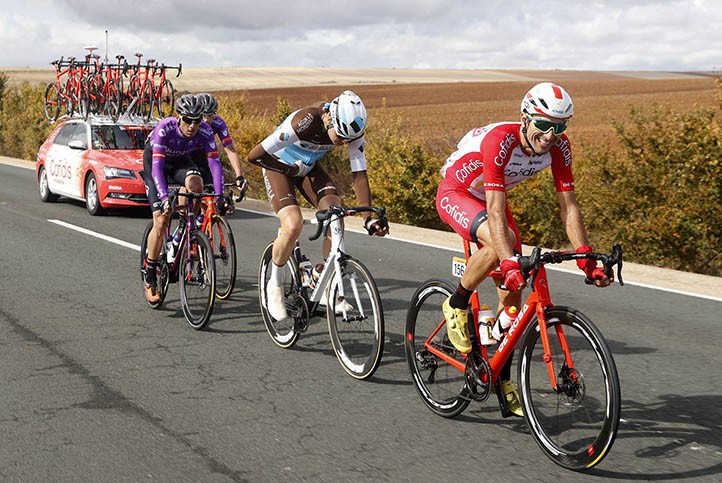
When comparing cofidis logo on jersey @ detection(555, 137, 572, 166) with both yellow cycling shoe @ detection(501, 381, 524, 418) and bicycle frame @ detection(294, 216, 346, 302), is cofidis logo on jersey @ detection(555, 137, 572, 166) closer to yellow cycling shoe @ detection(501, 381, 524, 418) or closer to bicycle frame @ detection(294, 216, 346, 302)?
yellow cycling shoe @ detection(501, 381, 524, 418)

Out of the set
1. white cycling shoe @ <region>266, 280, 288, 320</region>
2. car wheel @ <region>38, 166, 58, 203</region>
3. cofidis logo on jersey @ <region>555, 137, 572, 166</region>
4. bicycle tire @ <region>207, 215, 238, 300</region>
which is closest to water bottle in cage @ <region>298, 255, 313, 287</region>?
white cycling shoe @ <region>266, 280, 288, 320</region>

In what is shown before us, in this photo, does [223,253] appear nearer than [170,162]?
Yes

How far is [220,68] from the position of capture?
5694 inches

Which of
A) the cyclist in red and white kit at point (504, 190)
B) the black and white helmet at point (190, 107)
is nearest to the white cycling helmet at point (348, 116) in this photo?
the cyclist in red and white kit at point (504, 190)

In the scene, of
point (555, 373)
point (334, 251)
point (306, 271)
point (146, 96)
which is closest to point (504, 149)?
point (555, 373)

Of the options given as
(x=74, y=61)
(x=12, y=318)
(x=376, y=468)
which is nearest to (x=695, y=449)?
(x=376, y=468)

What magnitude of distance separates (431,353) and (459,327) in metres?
0.51

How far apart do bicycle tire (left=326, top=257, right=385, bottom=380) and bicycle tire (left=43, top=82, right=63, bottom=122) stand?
19.2 metres

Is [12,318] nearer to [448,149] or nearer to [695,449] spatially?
[695,449]

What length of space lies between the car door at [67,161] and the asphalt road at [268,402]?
7.35 metres

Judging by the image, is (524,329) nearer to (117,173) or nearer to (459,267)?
(459,267)

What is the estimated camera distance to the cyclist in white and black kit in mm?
6168

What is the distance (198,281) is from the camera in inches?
283

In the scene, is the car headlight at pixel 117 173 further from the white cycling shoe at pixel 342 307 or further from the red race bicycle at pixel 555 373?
the red race bicycle at pixel 555 373
